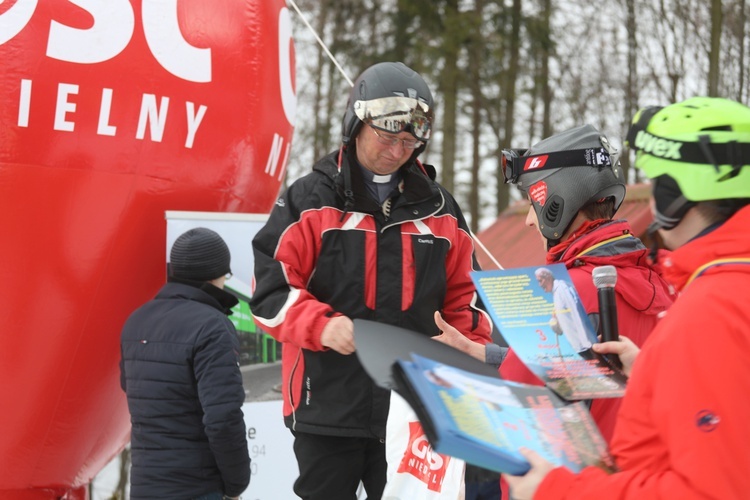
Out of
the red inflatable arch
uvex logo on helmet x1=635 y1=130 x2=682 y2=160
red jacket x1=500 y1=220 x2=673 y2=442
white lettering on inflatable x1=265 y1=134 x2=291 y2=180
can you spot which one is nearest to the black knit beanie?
the red inflatable arch

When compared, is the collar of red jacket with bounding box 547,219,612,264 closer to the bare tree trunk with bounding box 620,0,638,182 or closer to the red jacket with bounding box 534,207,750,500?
the red jacket with bounding box 534,207,750,500

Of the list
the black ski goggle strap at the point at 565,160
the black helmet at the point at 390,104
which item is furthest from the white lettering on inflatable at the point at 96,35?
the black ski goggle strap at the point at 565,160

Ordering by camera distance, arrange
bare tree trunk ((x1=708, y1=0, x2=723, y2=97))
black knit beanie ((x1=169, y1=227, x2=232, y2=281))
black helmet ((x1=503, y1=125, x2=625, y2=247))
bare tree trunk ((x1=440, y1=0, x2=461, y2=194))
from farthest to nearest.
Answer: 1. bare tree trunk ((x1=440, y1=0, x2=461, y2=194))
2. bare tree trunk ((x1=708, y1=0, x2=723, y2=97))
3. black knit beanie ((x1=169, y1=227, x2=232, y2=281))
4. black helmet ((x1=503, y1=125, x2=625, y2=247))

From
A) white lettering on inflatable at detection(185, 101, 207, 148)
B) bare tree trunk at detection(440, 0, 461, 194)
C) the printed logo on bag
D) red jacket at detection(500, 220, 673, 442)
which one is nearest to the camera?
red jacket at detection(500, 220, 673, 442)

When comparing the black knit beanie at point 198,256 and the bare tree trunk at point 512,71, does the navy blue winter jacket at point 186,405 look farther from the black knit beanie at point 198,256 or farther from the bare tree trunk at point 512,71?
the bare tree trunk at point 512,71

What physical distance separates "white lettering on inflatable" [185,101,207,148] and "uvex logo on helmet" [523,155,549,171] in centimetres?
229

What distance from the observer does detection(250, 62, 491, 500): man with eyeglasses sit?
321 centimetres

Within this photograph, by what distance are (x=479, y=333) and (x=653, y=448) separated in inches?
75.5

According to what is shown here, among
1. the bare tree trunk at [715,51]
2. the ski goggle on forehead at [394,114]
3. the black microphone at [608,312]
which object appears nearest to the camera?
the black microphone at [608,312]

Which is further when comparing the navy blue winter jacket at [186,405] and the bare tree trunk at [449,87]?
the bare tree trunk at [449,87]

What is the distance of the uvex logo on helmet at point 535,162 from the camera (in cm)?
275

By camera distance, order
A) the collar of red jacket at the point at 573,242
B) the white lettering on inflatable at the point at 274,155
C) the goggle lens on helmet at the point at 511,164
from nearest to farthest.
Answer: the collar of red jacket at the point at 573,242, the goggle lens on helmet at the point at 511,164, the white lettering on inflatable at the point at 274,155

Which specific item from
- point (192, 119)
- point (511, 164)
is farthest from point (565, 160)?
point (192, 119)

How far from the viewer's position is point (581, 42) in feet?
60.6
